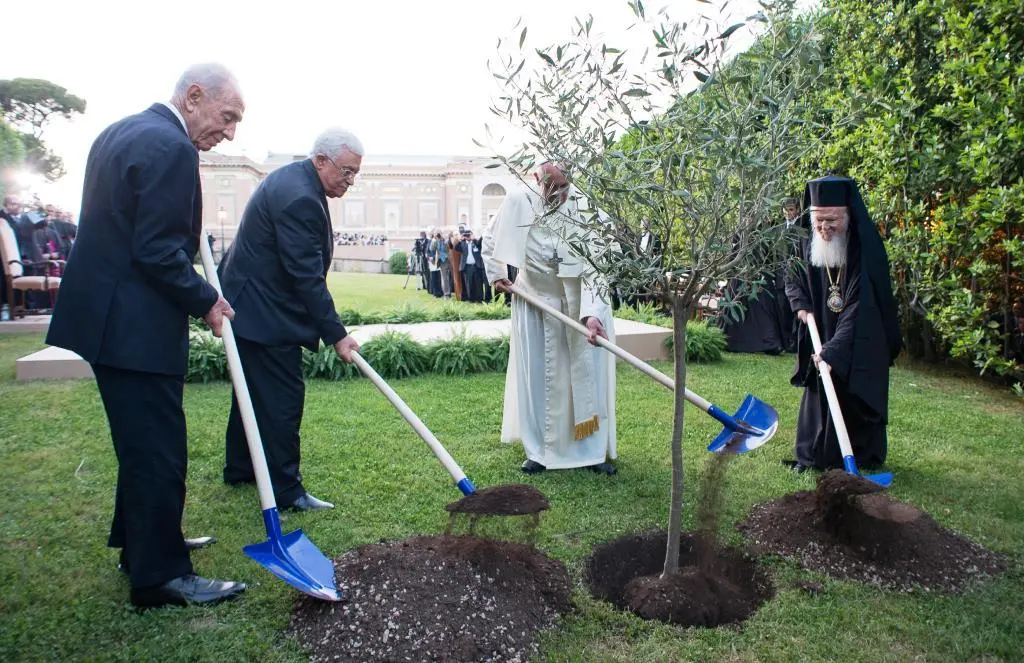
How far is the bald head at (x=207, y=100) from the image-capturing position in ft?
9.59

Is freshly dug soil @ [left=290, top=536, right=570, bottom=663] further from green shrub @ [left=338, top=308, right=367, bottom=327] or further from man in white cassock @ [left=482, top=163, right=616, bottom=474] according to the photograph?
green shrub @ [left=338, top=308, right=367, bottom=327]

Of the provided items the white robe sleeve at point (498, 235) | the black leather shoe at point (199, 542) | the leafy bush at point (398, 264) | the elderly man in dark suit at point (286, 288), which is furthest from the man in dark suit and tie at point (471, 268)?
the leafy bush at point (398, 264)

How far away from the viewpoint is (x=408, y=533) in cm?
362

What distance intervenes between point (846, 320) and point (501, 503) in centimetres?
260

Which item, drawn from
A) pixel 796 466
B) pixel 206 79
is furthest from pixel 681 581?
pixel 206 79

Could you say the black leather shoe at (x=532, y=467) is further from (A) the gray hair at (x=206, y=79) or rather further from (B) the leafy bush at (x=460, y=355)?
(B) the leafy bush at (x=460, y=355)

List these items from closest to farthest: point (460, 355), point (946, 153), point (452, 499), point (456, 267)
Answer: point (452, 499) → point (946, 153) → point (460, 355) → point (456, 267)

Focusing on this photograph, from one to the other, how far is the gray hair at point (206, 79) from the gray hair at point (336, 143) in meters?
0.81

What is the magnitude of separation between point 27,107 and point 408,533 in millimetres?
53141

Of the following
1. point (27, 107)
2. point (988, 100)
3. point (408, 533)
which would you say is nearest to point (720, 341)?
point (988, 100)

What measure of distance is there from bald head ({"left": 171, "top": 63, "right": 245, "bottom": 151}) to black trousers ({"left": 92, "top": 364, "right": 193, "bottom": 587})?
1.02 metres

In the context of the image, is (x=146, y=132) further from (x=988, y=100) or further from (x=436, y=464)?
(x=988, y=100)

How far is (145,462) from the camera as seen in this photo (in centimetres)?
281

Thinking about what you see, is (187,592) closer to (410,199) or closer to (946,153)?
(946,153)
